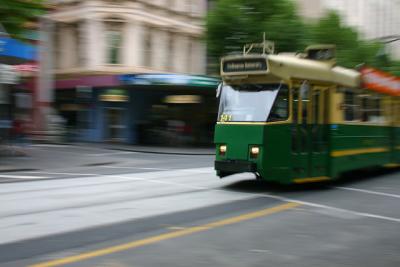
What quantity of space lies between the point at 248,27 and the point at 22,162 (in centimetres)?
1479

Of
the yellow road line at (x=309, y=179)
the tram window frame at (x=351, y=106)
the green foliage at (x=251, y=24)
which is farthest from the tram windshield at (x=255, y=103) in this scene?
the green foliage at (x=251, y=24)

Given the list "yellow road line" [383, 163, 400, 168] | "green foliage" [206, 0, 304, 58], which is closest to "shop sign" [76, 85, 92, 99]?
"green foliage" [206, 0, 304, 58]

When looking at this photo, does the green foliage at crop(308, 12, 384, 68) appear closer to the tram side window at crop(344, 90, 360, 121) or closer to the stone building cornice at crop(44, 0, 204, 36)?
the stone building cornice at crop(44, 0, 204, 36)

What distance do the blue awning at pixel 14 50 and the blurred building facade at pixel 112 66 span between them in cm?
1026

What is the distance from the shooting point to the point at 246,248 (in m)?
6.84

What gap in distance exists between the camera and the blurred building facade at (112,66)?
3291cm

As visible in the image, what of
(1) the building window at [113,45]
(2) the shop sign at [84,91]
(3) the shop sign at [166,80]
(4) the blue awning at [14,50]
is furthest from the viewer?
(2) the shop sign at [84,91]

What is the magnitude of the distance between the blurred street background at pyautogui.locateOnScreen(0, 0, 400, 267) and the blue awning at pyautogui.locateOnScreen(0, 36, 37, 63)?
50 mm

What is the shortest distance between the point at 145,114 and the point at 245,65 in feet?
73.6

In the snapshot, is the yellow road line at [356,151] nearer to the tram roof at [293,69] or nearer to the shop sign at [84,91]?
the tram roof at [293,69]

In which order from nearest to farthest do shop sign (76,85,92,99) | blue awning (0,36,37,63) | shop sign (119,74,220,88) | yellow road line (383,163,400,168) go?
yellow road line (383,163,400,168), blue awning (0,36,37,63), shop sign (119,74,220,88), shop sign (76,85,92,99)

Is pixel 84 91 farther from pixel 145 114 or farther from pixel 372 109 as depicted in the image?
pixel 372 109

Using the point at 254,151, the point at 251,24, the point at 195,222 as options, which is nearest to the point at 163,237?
the point at 195,222

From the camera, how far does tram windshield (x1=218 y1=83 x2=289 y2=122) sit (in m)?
11.7
